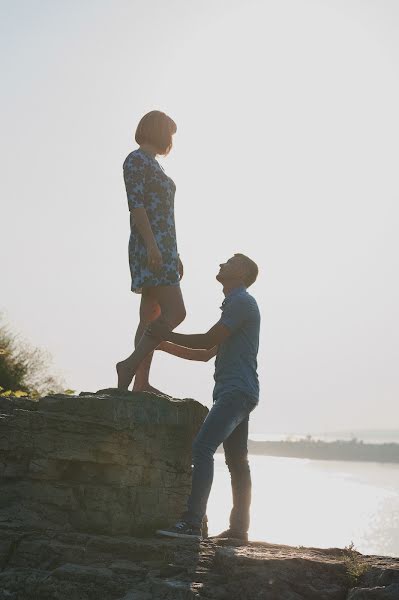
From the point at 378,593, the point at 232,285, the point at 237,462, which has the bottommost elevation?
the point at 378,593

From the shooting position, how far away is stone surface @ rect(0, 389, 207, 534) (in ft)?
21.2

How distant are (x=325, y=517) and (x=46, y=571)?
592ft

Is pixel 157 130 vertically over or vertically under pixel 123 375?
over

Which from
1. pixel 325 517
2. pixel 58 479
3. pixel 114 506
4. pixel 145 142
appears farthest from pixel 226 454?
pixel 325 517

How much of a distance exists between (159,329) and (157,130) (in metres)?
2.25

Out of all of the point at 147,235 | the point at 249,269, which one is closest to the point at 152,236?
the point at 147,235

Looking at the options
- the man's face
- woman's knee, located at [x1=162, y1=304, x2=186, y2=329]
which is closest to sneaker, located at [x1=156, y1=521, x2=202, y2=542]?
woman's knee, located at [x1=162, y1=304, x2=186, y2=329]

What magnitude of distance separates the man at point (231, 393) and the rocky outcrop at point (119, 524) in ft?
1.53

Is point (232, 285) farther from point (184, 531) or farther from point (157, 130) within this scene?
point (184, 531)

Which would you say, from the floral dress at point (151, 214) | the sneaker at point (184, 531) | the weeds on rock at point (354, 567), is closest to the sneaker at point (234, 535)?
the sneaker at point (184, 531)

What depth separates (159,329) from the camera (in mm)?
6883

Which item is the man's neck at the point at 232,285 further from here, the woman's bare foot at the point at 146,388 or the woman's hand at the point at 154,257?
the woman's bare foot at the point at 146,388

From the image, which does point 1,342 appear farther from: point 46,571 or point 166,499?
point 46,571

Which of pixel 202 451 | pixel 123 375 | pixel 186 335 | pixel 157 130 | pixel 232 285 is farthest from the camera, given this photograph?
pixel 157 130
